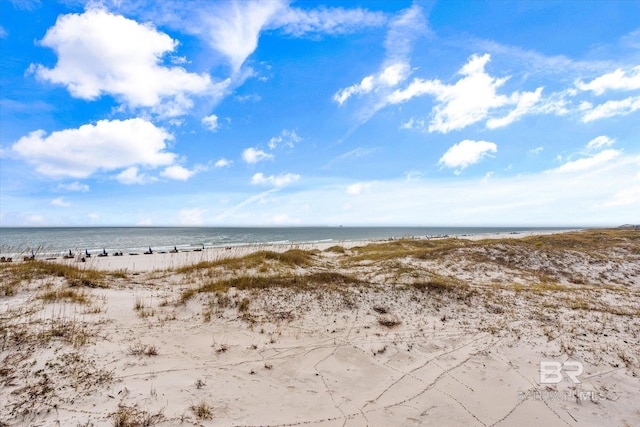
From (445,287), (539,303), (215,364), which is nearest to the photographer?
(215,364)

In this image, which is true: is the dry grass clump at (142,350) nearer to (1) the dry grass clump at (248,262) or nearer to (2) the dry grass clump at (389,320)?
(2) the dry grass clump at (389,320)

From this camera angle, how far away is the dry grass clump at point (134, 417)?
15.1 feet

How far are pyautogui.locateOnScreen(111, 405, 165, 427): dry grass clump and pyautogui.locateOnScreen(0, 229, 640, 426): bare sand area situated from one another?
3 centimetres

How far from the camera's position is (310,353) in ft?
24.4

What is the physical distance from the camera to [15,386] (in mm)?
5426

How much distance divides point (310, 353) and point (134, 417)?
391 cm

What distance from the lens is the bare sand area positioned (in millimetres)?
5223

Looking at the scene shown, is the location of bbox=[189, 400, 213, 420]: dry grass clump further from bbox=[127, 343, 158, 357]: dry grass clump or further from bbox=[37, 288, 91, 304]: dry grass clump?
bbox=[37, 288, 91, 304]: dry grass clump

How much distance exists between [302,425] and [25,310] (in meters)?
9.53

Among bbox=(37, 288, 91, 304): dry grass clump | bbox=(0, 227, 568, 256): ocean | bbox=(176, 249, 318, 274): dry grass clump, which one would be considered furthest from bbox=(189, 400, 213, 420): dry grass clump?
bbox=(0, 227, 568, 256): ocean

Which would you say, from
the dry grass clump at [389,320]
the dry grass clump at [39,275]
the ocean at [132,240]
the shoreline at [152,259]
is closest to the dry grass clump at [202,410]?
the dry grass clump at [389,320]

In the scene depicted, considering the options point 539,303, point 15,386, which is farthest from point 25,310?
point 539,303

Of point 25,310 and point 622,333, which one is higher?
point 25,310

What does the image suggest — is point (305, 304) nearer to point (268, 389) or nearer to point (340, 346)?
point (340, 346)
